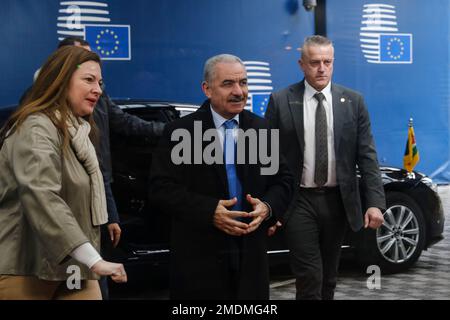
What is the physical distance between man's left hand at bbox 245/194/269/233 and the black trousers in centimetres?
112

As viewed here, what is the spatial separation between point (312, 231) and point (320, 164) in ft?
1.23

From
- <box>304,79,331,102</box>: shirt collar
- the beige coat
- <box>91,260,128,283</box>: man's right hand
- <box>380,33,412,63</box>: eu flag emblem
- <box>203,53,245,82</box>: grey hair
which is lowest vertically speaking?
<box>91,260,128,283</box>: man's right hand

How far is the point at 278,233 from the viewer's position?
22.2 ft

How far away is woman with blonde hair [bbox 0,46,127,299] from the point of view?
296 centimetres

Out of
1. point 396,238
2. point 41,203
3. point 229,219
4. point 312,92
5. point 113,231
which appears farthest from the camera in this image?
point 396,238

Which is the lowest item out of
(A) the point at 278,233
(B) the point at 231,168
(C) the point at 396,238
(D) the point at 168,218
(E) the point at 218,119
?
(C) the point at 396,238

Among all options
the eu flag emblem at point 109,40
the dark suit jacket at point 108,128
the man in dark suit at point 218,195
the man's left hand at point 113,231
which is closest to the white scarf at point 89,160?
the man in dark suit at point 218,195

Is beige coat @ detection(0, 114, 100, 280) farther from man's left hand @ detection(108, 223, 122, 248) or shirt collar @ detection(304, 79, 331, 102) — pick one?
shirt collar @ detection(304, 79, 331, 102)

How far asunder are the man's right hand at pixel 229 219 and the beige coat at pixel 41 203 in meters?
0.61

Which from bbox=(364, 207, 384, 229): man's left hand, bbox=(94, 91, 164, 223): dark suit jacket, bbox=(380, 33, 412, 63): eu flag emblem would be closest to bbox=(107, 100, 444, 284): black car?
bbox=(94, 91, 164, 223): dark suit jacket

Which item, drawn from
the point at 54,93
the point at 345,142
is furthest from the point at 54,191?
the point at 345,142

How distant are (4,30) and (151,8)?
167cm

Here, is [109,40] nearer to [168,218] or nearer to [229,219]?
[168,218]
